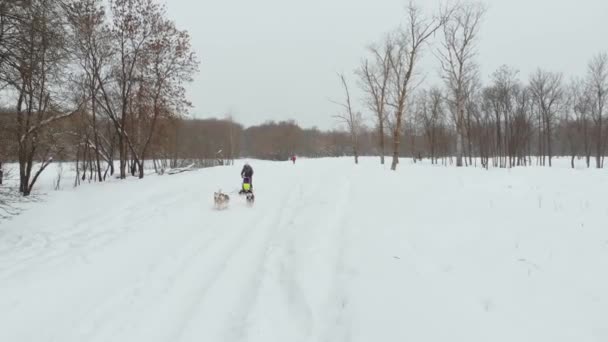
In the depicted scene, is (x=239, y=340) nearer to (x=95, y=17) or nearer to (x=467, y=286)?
(x=467, y=286)

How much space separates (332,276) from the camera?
174 inches

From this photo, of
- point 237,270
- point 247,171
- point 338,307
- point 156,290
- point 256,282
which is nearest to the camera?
point 338,307

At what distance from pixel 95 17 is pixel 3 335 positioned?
2370 cm

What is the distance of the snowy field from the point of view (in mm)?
3162

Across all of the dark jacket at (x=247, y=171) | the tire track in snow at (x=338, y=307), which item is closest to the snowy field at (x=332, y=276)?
the tire track in snow at (x=338, y=307)

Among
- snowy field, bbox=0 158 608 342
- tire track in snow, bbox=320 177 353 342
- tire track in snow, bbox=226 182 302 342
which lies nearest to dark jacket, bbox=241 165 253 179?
snowy field, bbox=0 158 608 342

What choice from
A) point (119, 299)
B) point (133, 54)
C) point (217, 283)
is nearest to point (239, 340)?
point (217, 283)

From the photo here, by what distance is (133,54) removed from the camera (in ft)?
68.1

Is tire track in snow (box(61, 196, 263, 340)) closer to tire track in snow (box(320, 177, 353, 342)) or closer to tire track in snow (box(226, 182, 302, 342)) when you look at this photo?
tire track in snow (box(226, 182, 302, 342))

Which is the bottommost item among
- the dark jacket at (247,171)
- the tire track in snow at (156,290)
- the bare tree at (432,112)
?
the tire track in snow at (156,290)

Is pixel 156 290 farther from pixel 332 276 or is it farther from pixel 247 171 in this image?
pixel 247 171

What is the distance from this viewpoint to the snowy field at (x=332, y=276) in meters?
3.16

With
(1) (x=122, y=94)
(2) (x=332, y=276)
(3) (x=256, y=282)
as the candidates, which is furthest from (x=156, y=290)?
(1) (x=122, y=94)

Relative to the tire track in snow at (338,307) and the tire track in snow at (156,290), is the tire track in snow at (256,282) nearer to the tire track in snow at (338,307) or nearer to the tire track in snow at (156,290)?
the tire track in snow at (156,290)
